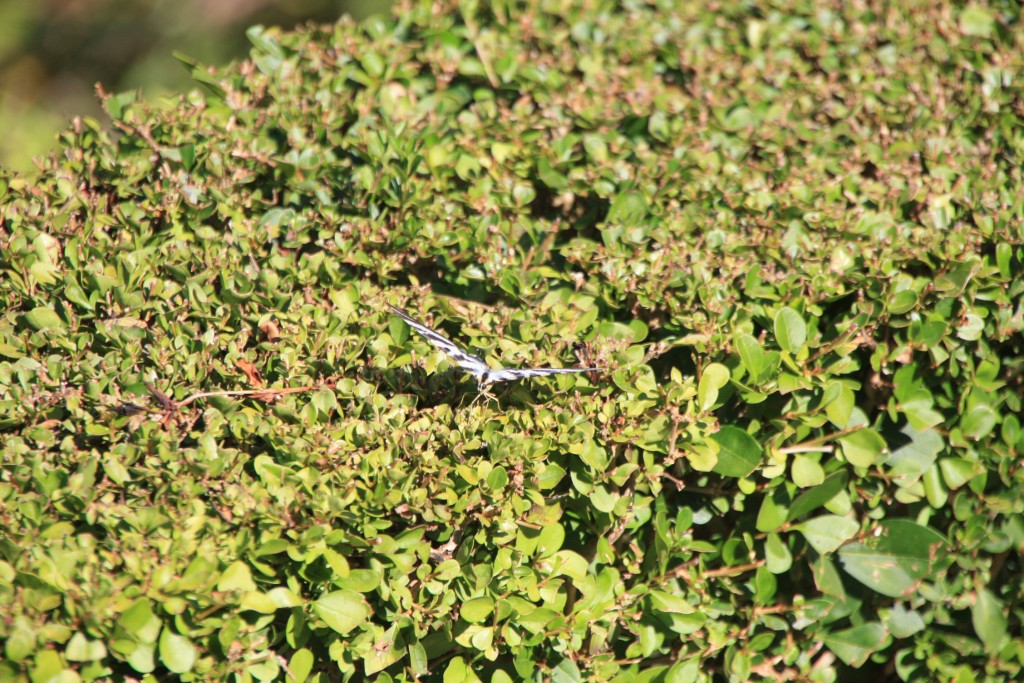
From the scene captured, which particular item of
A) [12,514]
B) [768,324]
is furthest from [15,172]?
[768,324]

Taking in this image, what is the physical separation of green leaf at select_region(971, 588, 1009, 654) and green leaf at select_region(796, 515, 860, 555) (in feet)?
2.00

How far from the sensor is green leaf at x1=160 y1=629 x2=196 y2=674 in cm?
180

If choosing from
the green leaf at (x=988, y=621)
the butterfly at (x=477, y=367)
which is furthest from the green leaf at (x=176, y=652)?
the green leaf at (x=988, y=621)

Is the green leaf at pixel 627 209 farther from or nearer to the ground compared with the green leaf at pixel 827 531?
farther from the ground

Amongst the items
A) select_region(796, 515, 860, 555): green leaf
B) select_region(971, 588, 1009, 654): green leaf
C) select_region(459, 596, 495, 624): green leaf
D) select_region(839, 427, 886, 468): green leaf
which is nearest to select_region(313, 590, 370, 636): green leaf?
select_region(459, 596, 495, 624): green leaf

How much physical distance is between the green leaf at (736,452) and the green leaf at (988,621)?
39.8 inches

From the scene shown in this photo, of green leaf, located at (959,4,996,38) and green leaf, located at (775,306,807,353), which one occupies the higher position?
green leaf, located at (959,4,996,38)

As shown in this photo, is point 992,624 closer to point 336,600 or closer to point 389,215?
point 336,600

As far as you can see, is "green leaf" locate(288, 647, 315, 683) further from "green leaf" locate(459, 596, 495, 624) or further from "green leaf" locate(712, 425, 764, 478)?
"green leaf" locate(712, 425, 764, 478)

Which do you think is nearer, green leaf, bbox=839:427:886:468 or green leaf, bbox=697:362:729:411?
green leaf, bbox=697:362:729:411

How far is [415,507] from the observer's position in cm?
204

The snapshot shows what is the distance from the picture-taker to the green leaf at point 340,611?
1.94 metres

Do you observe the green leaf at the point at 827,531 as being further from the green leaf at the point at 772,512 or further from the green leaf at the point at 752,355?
the green leaf at the point at 752,355

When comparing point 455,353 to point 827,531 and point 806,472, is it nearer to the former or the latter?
point 806,472
